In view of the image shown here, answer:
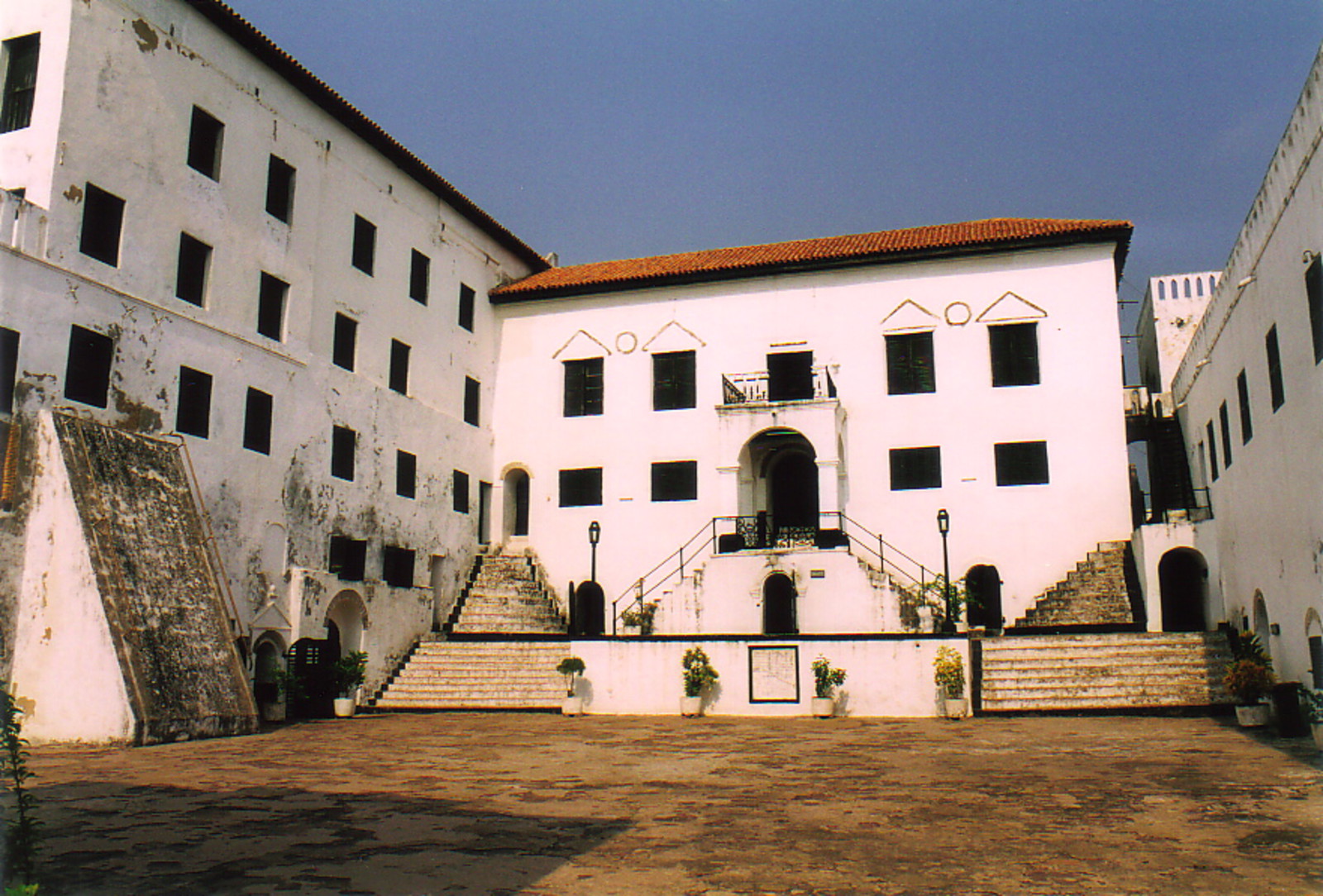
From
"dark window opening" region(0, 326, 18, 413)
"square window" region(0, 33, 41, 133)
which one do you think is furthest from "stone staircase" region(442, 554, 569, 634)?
"square window" region(0, 33, 41, 133)

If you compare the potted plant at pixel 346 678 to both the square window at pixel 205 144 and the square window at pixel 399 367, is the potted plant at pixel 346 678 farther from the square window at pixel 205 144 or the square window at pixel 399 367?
the square window at pixel 205 144

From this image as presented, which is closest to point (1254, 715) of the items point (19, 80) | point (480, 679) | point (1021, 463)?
point (1021, 463)

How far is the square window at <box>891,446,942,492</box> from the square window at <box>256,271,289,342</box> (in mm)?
14460

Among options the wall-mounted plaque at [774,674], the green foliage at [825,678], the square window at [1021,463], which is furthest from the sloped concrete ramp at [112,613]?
the square window at [1021,463]

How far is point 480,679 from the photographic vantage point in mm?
21188

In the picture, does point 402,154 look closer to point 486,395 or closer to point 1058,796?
point 486,395

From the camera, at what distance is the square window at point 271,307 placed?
19.9 m

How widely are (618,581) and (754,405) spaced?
5.82 metres

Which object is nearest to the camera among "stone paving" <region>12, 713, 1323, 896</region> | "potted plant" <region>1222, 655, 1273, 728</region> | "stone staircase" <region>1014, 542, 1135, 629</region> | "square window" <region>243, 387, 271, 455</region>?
"stone paving" <region>12, 713, 1323, 896</region>

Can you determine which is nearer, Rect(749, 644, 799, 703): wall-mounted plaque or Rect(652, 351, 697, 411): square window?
Rect(749, 644, 799, 703): wall-mounted plaque

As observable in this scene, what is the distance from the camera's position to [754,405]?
24.7 metres

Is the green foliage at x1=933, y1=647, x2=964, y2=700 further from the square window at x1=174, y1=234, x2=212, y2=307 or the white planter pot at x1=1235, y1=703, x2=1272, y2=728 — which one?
the square window at x1=174, y1=234, x2=212, y2=307

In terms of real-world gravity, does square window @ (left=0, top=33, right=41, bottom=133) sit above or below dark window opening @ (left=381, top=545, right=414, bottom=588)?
above

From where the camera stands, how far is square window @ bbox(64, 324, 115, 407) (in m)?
15.6
